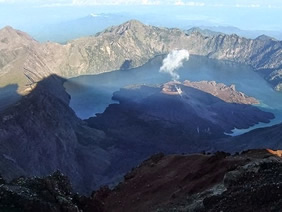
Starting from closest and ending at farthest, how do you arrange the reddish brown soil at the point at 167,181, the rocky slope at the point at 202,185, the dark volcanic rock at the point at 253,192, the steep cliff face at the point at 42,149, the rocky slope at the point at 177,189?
1. the dark volcanic rock at the point at 253,192
2. the rocky slope at the point at 177,189
3. the rocky slope at the point at 202,185
4. the reddish brown soil at the point at 167,181
5. the steep cliff face at the point at 42,149

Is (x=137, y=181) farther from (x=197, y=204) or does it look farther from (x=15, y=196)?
(x=15, y=196)

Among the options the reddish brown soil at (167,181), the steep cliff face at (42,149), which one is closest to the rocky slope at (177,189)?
the reddish brown soil at (167,181)

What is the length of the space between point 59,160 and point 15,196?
151 meters

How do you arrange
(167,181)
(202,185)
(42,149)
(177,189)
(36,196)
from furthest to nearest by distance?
(42,149) < (167,181) < (177,189) < (202,185) < (36,196)

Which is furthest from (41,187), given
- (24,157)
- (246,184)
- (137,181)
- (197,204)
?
(24,157)

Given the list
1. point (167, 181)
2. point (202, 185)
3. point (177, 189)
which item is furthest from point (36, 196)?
point (167, 181)

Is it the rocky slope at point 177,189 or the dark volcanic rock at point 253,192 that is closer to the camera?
the dark volcanic rock at point 253,192

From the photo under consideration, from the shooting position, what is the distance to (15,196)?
104 feet

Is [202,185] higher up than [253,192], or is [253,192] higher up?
[253,192]

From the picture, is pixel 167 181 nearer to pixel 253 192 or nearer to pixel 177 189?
pixel 177 189

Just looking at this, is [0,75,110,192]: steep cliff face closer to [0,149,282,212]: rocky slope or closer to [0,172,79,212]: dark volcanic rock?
[0,149,282,212]: rocky slope

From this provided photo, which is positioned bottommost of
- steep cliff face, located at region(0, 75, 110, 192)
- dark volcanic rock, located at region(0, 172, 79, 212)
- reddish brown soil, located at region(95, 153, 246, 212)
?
steep cliff face, located at region(0, 75, 110, 192)

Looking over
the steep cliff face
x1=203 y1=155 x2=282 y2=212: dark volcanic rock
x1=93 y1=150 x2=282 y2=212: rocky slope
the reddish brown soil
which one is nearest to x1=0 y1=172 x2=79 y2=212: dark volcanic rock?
x1=93 y1=150 x2=282 y2=212: rocky slope

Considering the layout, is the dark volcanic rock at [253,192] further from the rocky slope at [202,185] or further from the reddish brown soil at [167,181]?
the reddish brown soil at [167,181]
